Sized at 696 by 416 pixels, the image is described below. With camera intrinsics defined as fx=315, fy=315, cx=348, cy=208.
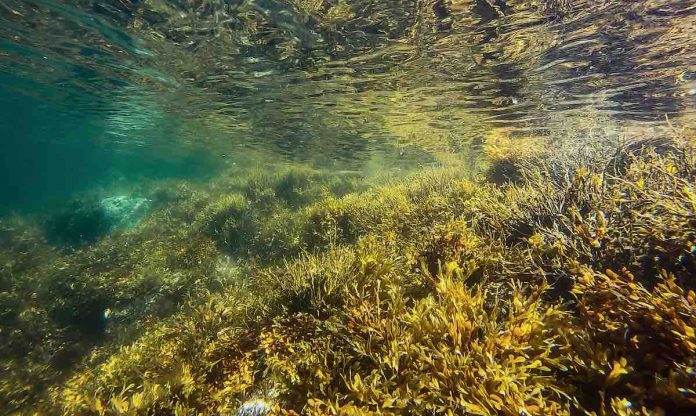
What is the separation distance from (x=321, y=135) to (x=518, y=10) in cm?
1573

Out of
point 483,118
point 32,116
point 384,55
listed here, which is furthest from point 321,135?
point 32,116

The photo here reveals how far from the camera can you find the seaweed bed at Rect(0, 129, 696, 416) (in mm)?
3000

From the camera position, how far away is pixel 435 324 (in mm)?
3613

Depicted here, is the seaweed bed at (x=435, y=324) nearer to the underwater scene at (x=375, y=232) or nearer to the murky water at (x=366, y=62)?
the underwater scene at (x=375, y=232)

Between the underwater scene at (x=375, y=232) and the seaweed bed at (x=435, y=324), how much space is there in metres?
0.04

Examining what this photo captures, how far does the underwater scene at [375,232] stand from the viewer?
333 cm

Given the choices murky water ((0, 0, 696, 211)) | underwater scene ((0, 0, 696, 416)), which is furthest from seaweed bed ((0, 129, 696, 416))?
murky water ((0, 0, 696, 211))

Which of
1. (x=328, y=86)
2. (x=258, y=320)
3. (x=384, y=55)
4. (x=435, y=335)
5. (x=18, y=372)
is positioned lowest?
(x=18, y=372)

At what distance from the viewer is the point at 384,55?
409 inches

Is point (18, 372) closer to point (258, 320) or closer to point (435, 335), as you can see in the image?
point (258, 320)

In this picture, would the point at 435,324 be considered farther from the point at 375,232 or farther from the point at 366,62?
the point at 366,62

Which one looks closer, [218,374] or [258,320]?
[218,374]

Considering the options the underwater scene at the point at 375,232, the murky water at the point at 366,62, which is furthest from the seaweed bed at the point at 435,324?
the murky water at the point at 366,62

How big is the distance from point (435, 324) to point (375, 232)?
483 cm
